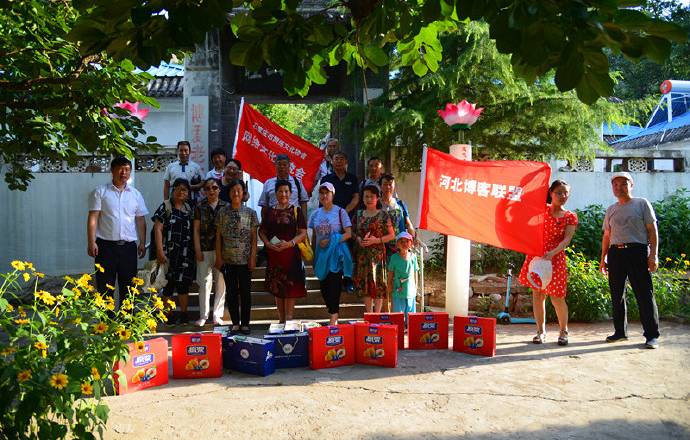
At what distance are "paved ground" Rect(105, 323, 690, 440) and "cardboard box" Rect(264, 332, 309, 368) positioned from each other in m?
0.09

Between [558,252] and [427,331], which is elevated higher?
[558,252]

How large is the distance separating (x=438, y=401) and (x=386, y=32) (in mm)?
2650

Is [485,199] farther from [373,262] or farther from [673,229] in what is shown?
[673,229]

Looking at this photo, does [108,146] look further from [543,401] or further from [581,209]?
[581,209]

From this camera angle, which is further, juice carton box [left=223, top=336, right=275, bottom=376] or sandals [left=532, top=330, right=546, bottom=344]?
sandals [left=532, top=330, right=546, bottom=344]

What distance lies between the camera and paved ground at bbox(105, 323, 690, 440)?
342cm

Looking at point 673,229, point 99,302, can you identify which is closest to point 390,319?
point 99,302

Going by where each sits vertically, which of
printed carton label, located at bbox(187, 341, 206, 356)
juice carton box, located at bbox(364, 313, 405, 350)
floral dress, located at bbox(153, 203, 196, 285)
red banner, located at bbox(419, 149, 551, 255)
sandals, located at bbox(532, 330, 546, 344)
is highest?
red banner, located at bbox(419, 149, 551, 255)

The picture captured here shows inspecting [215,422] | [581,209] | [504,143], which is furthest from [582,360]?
[581,209]

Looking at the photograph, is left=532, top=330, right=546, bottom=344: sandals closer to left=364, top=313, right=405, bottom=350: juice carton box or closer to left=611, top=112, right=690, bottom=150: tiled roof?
left=364, top=313, right=405, bottom=350: juice carton box

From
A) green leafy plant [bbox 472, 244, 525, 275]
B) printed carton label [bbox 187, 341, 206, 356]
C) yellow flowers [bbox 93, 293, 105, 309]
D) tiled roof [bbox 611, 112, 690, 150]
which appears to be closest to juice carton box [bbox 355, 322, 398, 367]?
printed carton label [bbox 187, 341, 206, 356]

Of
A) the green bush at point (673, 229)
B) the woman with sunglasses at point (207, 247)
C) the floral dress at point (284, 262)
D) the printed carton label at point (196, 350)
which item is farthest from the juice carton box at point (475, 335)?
the green bush at point (673, 229)

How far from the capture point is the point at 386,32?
2.79 meters

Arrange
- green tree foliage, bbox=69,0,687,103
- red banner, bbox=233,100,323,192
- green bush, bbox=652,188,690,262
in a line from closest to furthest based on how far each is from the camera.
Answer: green tree foliage, bbox=69,0,687,103 → red banner, bbox=233,100,323,192 → green bush, bbox=652,188,690,262
